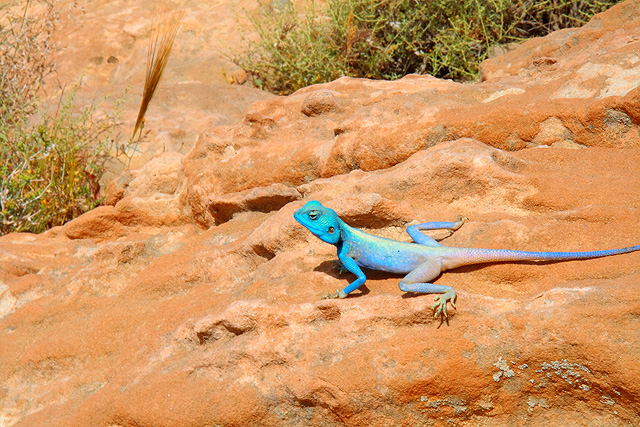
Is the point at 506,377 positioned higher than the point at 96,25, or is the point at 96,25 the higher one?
the point at 96,25

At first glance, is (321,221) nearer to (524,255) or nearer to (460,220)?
(460,220)

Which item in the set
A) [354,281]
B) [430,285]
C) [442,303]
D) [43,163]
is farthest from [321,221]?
[43,163]

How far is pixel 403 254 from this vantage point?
2.88m

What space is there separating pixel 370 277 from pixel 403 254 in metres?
0.27

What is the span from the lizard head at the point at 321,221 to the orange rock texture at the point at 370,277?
0.24 m

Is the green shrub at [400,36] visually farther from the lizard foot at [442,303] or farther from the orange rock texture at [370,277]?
the lizard foot at [442,303]

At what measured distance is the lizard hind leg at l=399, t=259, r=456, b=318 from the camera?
2.53m

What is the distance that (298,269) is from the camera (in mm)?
3117

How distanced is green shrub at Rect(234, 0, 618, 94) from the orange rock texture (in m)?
2.67

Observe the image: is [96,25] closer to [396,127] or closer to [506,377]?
[396,127]

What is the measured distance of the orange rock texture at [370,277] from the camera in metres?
2.44

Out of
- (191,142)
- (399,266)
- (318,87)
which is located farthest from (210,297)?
(191,142)

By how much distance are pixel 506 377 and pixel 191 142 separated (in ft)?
18.7

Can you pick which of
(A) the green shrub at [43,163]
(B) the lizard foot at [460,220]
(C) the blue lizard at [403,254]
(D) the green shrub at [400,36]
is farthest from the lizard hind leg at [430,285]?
(D) the green shrub at [400,36]
